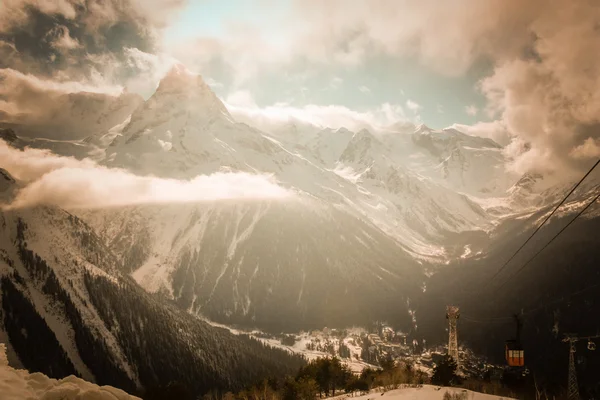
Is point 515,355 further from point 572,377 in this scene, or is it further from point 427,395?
point 427,395

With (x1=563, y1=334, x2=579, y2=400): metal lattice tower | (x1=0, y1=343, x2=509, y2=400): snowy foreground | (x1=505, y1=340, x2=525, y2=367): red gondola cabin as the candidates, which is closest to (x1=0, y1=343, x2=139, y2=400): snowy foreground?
(x1=0, y1=343, x2=509, y2=400): snowy foreground

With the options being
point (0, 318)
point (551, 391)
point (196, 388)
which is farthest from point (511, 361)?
point (0, 318)

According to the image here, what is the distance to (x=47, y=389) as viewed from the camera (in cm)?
1398

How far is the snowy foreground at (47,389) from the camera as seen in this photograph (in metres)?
13.2

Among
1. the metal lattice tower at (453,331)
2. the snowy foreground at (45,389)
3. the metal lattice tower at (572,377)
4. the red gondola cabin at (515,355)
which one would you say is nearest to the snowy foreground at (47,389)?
the snowy foreground at (45,389)

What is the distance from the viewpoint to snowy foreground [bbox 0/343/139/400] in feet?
43.2

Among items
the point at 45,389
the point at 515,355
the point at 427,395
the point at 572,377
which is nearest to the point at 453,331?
the point at 572,377

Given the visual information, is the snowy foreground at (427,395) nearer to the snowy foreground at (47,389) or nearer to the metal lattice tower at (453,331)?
the snowy foreground at (47,389)

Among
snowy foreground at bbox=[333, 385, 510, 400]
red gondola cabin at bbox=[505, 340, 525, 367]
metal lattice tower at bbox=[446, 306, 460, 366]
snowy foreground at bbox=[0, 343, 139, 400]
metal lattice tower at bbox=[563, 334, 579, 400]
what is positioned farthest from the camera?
metal lattice tower at bbox=[446, 306, 460, 366]

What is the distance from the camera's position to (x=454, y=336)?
113 m

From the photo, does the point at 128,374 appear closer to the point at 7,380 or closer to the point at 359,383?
the point at 359,383

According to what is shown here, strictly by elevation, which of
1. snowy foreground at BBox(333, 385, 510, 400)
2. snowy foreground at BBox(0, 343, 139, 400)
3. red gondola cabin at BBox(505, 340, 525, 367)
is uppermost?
red gondola cabin at BBox(505, 340, 525, 367)

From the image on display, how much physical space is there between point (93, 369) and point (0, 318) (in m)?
51.8

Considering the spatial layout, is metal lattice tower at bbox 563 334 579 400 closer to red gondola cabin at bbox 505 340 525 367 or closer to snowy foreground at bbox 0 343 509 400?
red gondola cabin at bbox 505 340 525 367
